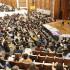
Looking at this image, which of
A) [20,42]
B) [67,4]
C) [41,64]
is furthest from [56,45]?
[67,4]

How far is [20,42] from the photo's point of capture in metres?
13.6

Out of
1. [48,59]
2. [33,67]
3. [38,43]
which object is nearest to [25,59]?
[48,59]

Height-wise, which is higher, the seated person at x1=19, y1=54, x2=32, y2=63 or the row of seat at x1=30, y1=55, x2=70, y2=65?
the seated person at x1=19, y1=54, x2=32, y2=63

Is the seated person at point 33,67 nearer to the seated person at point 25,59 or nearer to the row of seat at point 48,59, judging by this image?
the seated person at point 25,59

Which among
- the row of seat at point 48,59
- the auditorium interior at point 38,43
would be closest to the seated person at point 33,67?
the auditorium interior at point 38,43

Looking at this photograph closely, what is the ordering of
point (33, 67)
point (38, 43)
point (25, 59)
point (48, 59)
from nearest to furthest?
point (33, 67)
point (25, 59)
point (48, 59)
point (38, 43)

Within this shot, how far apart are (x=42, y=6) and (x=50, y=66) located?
2189 centimetres

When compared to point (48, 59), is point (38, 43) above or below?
below

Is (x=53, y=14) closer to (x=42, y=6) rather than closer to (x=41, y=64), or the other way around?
(x=42, y=6)

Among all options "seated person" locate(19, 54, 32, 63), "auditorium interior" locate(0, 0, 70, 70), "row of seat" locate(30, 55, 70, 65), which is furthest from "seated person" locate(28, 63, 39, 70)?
"row of seat" locate(30, 55, 70, 65)

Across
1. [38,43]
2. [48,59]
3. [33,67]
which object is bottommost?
[38,43]

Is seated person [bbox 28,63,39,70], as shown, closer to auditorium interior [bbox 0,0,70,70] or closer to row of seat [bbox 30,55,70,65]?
auditorium interior [bbox 0,0,70,70]

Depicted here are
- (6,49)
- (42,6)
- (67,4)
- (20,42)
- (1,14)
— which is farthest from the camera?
(42,6)

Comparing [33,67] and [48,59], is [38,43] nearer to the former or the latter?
[48,59]
